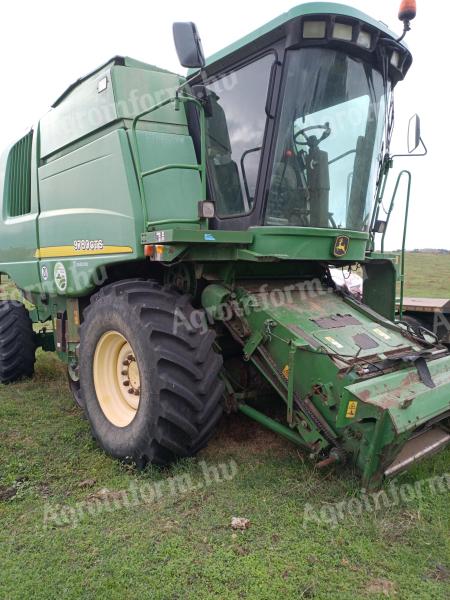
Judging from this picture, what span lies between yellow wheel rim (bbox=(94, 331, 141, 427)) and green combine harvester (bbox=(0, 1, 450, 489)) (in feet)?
0.05

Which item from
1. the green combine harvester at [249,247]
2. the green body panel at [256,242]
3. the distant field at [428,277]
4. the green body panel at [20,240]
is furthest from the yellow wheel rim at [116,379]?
the distant field at [428,277]

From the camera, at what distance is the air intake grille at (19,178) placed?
5.51 meters

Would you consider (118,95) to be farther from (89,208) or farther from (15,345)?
(15,345)

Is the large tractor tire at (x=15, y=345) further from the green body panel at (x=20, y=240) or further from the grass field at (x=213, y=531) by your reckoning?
the grass field at (x=213, y=531)

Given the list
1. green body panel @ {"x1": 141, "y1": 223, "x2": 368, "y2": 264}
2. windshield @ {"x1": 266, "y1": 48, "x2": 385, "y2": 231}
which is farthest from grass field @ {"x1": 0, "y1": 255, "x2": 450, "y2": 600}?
windshield @ {"x1": 266, "y1": 48, "x2": 385, "y2": 231}

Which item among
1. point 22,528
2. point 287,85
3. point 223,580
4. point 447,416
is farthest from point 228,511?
point 287,85

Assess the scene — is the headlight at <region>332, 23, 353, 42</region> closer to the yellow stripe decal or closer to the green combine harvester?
the green combine harvester

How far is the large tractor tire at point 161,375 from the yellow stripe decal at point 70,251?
0.97ft

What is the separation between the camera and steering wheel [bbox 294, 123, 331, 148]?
3512 millimetres

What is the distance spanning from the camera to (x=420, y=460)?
3.21 meters

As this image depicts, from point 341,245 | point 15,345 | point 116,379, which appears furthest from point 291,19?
point 15,345

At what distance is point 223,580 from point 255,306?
1.75 metres

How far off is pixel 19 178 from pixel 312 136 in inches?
147

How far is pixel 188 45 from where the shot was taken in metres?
3.12
